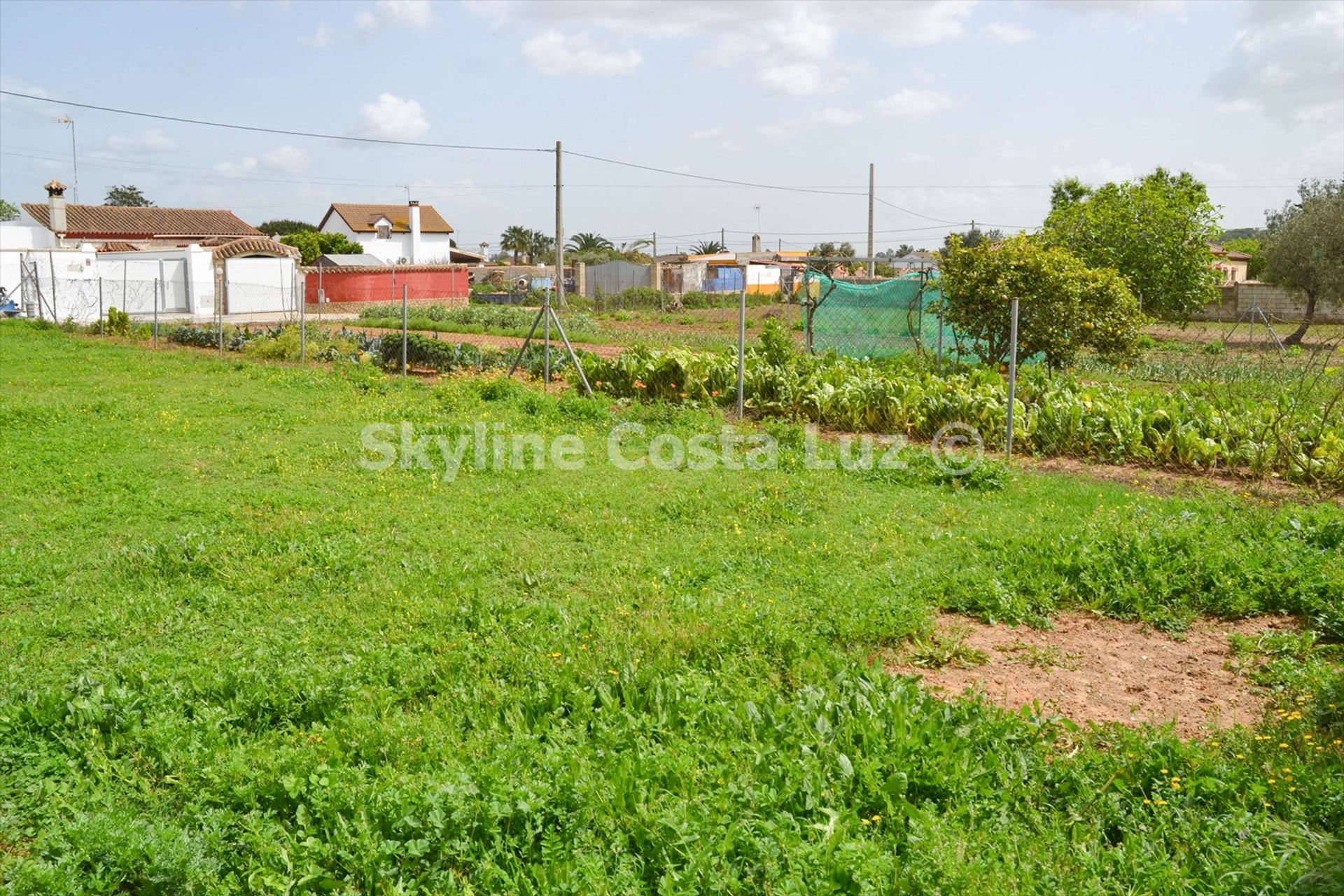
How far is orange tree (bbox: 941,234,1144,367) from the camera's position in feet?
45.0

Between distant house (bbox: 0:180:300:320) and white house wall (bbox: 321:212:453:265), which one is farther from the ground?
white house wall (bbox: 321:212:453:265)

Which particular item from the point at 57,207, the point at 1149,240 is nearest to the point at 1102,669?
the point at 1149,240

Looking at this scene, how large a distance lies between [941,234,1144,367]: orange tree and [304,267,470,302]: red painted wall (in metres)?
27.1

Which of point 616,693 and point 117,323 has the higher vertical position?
point 117,323

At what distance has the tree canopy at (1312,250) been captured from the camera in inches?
1066

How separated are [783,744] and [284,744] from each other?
6.98ft

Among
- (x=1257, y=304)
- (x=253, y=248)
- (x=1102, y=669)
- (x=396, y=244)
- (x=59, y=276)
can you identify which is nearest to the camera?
(x=1102, y=669)

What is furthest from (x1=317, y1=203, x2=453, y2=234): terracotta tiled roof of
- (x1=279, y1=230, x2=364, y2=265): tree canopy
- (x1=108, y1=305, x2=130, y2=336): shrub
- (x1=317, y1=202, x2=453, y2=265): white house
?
(x1=108, y1=305, x2=130, y2=336): shrub

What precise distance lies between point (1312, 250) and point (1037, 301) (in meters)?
18.6

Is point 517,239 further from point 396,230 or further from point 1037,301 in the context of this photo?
point 1037,301

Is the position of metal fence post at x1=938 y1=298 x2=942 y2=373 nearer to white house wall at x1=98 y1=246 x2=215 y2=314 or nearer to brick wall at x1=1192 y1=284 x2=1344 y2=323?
brick wall at x1=1192 y1=284 x2=1344 y2=323

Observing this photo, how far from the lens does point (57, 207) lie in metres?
42.8

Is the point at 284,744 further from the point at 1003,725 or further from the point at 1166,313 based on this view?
the point at 1166,313

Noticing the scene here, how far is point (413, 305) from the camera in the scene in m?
36.8
